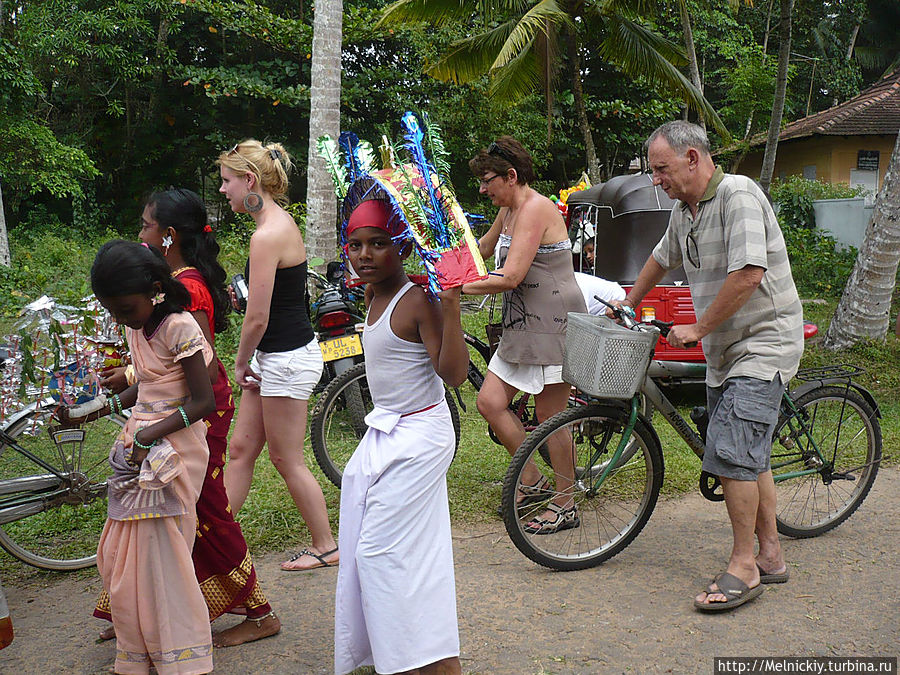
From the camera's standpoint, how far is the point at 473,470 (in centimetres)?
563

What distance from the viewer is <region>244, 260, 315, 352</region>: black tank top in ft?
12.7

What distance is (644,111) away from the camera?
61.3 ft

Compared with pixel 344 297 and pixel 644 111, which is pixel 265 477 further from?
pixel 644 111

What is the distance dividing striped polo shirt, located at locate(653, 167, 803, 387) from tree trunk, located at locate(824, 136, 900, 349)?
18.8ft

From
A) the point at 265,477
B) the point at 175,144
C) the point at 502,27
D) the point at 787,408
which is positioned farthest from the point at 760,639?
the point at 175,144

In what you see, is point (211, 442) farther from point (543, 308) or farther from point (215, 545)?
point (543, 308)

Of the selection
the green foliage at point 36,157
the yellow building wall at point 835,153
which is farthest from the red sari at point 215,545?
the yellow building wall at point 835,153

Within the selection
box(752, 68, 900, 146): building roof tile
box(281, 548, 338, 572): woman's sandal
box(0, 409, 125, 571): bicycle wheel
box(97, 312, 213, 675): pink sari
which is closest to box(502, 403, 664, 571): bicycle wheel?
box(281, 548, 338, 572): woman's sandal

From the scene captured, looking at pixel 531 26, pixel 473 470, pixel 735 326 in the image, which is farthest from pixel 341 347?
pixel 531 26

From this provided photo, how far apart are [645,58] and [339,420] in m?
11.9

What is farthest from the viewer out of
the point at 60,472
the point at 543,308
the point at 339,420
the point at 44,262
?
the point at 44,262

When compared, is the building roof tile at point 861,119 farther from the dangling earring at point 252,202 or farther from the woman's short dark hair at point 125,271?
the woman's short dark hair at point 125,271

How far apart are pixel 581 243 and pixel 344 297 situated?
171 inches

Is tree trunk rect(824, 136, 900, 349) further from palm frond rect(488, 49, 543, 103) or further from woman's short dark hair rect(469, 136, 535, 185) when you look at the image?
palm frond rect(488, 49, 543, 103)
